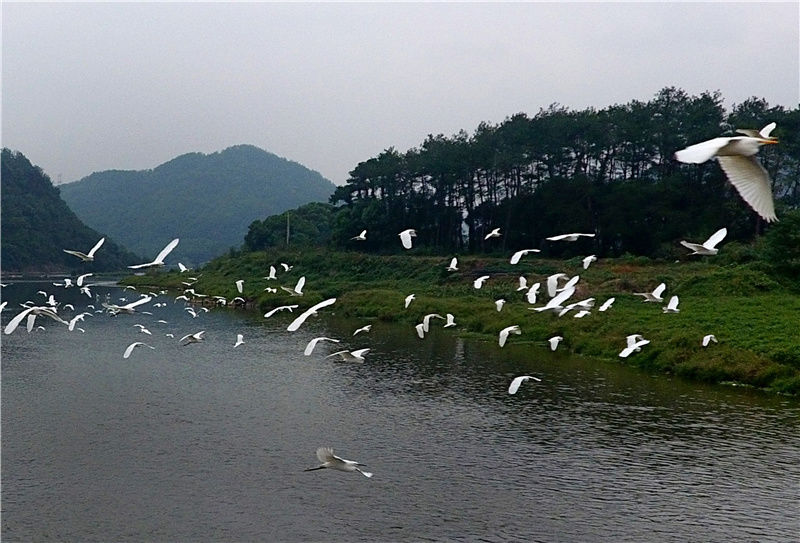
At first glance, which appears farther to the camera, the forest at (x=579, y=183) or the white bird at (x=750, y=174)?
the forest at (x=579, y=183)

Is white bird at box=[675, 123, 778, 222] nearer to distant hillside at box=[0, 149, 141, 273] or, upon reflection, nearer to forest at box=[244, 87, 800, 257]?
forest at box=[244, 87, 800, 257]

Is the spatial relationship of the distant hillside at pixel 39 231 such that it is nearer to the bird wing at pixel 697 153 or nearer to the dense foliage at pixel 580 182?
the dense foliage at pixel 580 182

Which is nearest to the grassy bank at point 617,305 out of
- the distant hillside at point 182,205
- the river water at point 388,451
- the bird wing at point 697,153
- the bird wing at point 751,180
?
the river water at point 388,451

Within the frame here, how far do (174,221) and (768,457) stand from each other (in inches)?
6131

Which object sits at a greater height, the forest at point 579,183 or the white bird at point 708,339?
the forest at point 579,183

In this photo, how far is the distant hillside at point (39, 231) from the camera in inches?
3346

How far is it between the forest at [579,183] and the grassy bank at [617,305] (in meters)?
3.61

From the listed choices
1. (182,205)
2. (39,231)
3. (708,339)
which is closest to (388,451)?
(708,339)

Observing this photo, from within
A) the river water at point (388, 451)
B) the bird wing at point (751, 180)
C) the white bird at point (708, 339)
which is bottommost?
the river water at point (388, 451)

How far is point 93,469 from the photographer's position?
1430cm

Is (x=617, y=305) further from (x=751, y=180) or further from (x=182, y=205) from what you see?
(x=182, y=205)

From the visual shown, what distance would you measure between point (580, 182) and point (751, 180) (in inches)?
1522

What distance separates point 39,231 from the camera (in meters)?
90.1

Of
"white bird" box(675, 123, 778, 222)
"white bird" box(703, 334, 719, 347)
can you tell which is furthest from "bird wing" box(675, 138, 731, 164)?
"white bird" box(703, 334, 719, 347)
